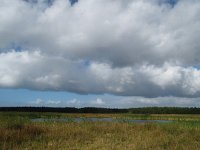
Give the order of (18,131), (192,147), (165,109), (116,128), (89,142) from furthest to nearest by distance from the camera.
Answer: (165,109)
(116,128)
(18,131)
(89,142)
(192,147)

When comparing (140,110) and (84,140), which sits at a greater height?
(140,110)

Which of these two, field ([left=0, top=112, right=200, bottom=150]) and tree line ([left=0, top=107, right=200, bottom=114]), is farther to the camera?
tree line ([left=0, top=107, right=200, bottom=114])

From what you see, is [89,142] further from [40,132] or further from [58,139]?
[40,132]

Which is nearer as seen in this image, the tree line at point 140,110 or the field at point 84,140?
the field at point 84,140

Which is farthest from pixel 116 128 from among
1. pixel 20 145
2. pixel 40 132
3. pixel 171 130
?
pixel 20 145

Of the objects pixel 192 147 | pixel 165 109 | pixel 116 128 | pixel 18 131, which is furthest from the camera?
pixel 165 109

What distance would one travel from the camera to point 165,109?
480 ft

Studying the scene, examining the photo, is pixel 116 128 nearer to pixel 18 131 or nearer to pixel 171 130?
pixel 171 130

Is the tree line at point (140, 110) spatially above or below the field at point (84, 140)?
above

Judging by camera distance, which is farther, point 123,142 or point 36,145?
point 123,142

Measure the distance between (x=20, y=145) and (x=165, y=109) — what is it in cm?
13202

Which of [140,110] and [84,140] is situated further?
[140,110]

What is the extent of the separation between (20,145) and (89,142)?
399cm

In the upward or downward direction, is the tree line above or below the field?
above
